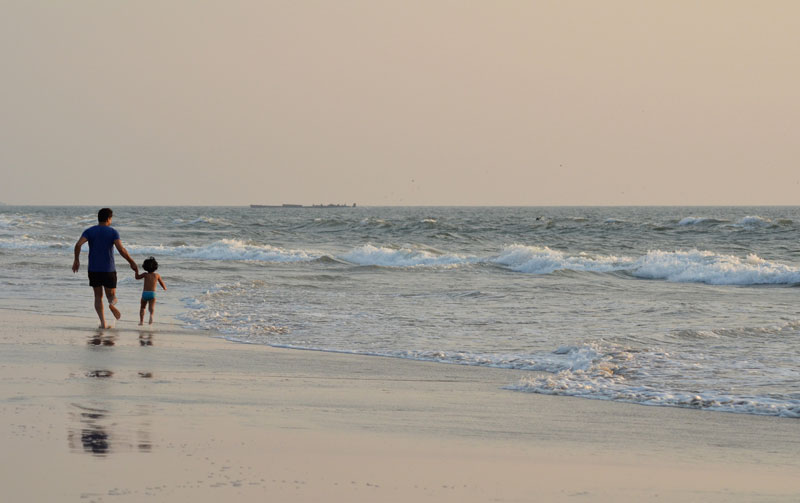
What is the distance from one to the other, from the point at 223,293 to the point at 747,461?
44.3 ft

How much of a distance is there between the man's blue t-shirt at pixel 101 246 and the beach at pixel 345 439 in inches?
108

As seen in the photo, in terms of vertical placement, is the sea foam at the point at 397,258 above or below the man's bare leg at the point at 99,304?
below

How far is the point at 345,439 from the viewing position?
527 centimetres

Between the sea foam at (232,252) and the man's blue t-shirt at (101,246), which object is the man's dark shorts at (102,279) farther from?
the sea foam at (232,252)

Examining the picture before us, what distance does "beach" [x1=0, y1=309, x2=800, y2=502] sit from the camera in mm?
4199

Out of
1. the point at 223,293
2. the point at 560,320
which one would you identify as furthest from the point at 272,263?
the point at 560,320

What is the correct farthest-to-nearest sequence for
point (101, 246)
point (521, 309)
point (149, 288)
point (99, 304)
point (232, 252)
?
point (232, 252), point (521, 309), point (149, 288), point (99, 304), point (101, 246)

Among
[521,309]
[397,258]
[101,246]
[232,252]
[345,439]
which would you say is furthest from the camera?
[232,252]

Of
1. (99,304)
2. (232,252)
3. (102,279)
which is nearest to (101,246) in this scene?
(102,279)

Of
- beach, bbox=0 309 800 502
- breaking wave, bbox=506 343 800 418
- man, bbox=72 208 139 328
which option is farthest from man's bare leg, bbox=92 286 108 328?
breaking wave, bbox=506 343 800 418

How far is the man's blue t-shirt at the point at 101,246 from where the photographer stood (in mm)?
10930

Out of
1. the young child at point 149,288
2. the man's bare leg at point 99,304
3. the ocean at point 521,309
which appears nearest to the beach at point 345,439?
the ocean at point 521,309

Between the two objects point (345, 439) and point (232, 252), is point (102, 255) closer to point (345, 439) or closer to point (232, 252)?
point (345, 439)

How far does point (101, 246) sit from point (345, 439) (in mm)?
6746
